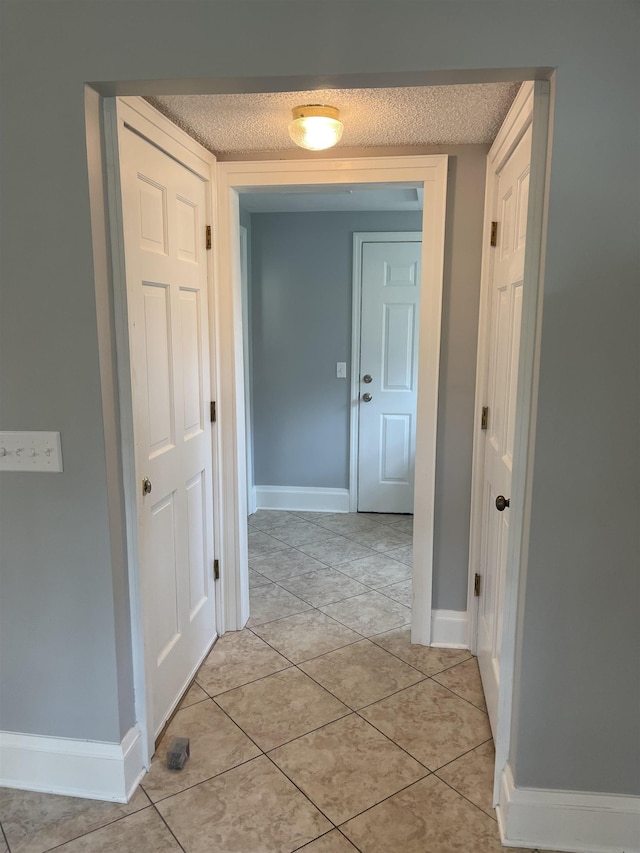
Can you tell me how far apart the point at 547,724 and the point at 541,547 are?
0.49 metres

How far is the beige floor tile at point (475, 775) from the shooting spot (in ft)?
5.76

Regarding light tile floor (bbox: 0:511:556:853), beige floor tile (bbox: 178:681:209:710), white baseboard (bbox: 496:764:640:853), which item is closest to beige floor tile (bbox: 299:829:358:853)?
light tile floor (bbox: 0:511:556:853)

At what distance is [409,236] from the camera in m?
4.02

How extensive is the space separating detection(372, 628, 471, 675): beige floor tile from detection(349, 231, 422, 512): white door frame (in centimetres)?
176

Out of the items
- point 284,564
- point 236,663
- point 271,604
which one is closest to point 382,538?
point 284,564

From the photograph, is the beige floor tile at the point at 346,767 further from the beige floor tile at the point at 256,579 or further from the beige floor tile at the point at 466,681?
the beige floor tile at the point at 256,579

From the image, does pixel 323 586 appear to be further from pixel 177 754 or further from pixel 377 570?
pixel 177 754

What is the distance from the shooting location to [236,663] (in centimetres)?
→ 246

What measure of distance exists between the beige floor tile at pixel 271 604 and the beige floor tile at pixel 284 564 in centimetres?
16

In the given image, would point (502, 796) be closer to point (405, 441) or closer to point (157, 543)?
point (157, 543)

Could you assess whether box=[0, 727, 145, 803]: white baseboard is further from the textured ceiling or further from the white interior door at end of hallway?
the textured ceiling

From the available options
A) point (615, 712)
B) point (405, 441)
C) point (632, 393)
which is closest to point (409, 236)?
point (405, 441)

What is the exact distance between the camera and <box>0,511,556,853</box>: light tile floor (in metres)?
1.62

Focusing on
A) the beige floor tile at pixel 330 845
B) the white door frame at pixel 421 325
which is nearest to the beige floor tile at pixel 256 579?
the white door frame at pixel 421 325
